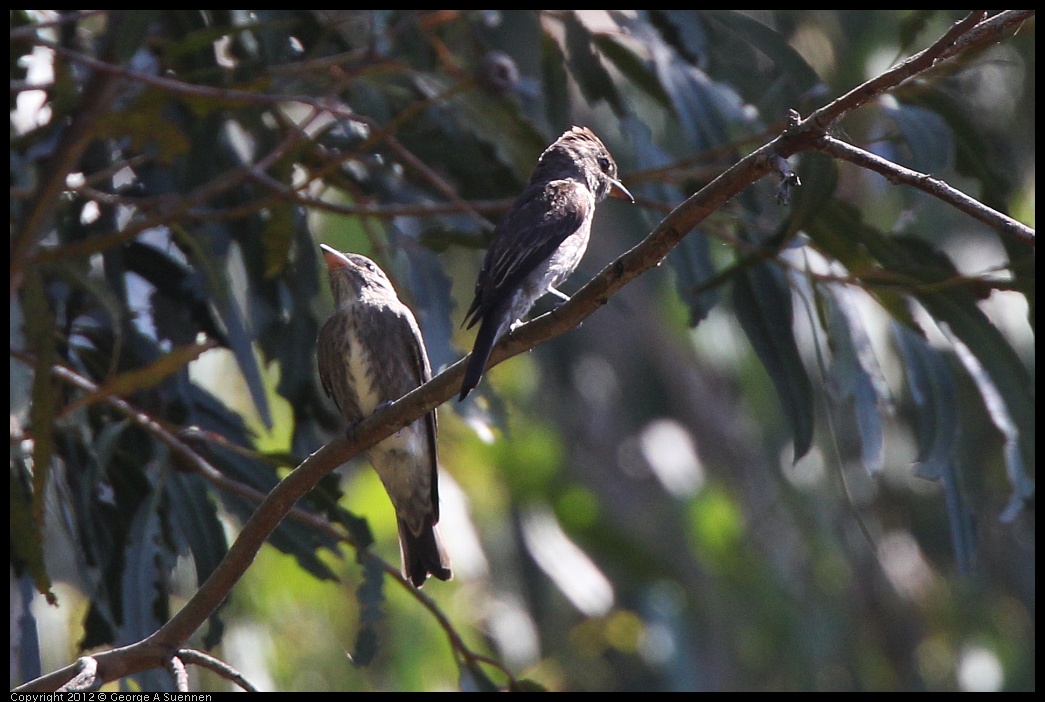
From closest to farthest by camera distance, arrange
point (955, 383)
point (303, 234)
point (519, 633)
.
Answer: point (955, 383) < point (303, 234) < point (519, 633)

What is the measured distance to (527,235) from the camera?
3.37m

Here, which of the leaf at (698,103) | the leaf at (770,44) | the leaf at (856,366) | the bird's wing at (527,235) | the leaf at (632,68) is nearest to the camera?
the bird's wing at (527,235)

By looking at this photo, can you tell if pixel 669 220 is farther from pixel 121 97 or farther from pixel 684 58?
pixel 121 97

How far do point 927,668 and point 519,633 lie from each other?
423cm

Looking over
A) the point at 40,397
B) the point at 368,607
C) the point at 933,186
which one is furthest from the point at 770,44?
the point at 40,397

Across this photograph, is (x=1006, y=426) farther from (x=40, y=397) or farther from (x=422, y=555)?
(x=40, y=397)

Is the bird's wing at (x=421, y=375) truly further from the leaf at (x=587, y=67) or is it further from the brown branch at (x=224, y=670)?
the brown branch at (x=224, y=670)

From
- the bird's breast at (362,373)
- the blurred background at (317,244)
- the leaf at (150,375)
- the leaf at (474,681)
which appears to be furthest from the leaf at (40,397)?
the leaf at (474,681)

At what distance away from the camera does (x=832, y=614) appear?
1205cm

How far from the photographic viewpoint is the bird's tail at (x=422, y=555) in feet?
12.8

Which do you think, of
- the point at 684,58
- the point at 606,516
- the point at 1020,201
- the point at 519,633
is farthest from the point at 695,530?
the point at 684,58

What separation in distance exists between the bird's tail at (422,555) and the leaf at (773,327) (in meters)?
1.17

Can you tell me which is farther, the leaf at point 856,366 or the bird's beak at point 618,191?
the leaf at point 856,366

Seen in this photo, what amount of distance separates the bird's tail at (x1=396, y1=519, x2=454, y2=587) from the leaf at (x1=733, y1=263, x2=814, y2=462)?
1.17m
